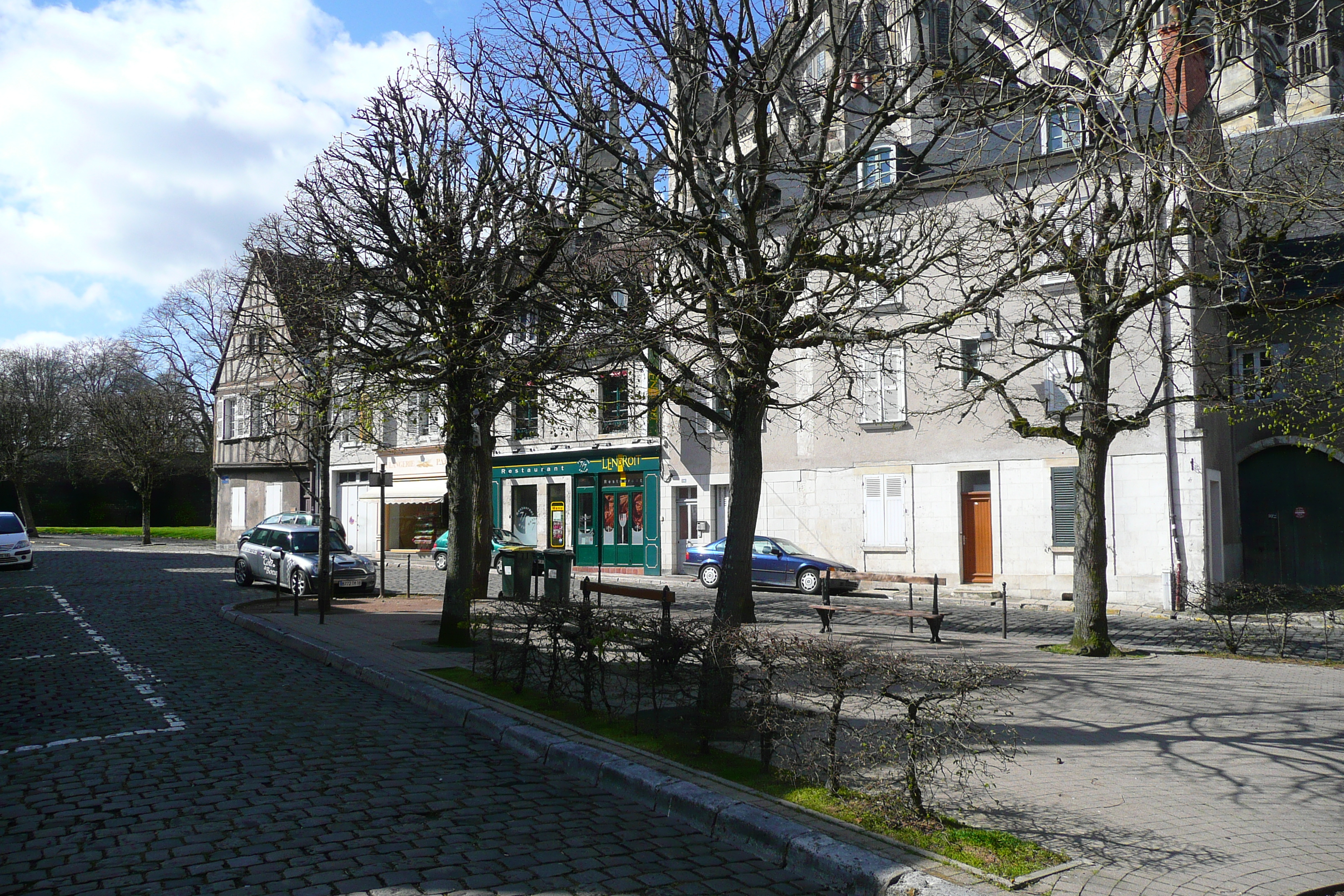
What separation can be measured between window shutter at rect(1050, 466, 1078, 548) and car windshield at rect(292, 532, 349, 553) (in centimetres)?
1549

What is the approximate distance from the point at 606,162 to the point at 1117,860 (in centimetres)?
1579

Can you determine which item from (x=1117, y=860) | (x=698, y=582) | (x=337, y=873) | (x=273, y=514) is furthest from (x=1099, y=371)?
(x=273, y=514)

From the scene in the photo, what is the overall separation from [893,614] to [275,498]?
35071 millimetres

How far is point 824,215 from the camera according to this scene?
1027cm

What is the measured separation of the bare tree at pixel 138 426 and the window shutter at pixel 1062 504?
4005 cm

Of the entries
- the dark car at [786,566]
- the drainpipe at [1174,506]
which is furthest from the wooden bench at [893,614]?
the drainpipe at [1174,506]

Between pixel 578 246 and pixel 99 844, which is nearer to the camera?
pixel 99 844

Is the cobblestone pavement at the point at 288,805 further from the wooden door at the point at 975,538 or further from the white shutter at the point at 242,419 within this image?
the white shutter at the point at 242,419

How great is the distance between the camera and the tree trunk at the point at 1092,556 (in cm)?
1267

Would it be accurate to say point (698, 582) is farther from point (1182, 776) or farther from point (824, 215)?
point (1182, 776)

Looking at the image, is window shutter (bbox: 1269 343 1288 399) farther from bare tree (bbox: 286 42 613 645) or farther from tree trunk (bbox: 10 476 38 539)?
tree trunk (bbox: 10 476 38 539)

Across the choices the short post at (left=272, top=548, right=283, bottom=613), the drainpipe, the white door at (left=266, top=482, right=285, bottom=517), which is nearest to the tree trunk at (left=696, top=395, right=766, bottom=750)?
the short post at (left=272, top=548, right=283, bottom=613)

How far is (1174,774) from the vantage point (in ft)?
21.1

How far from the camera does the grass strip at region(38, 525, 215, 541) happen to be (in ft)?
170
